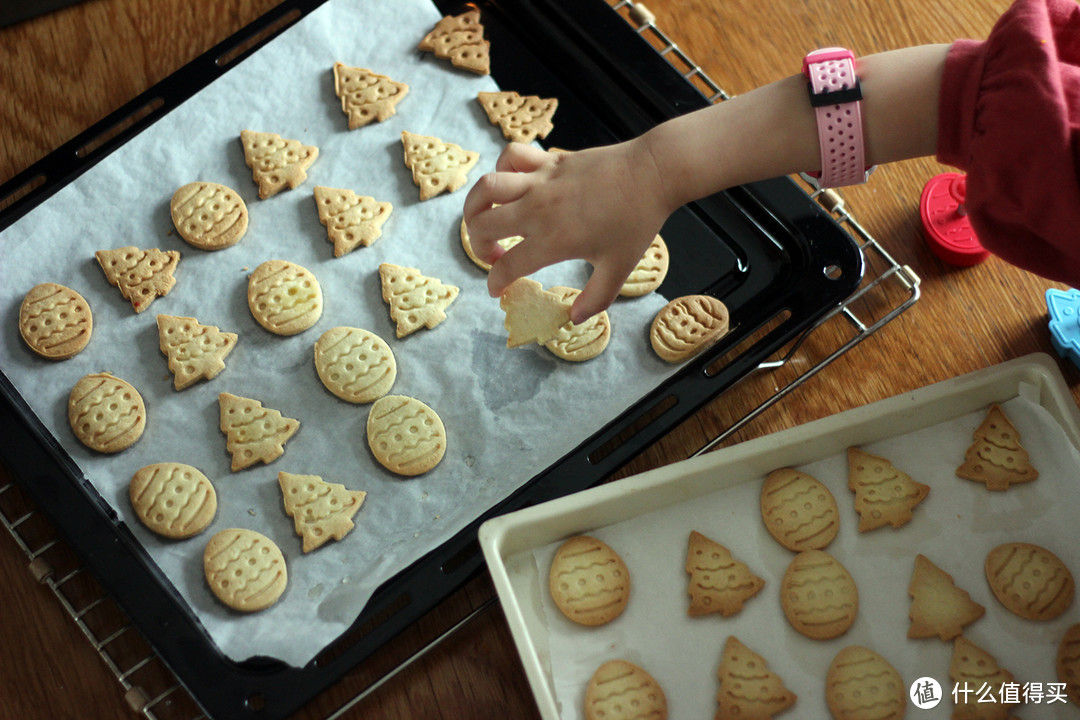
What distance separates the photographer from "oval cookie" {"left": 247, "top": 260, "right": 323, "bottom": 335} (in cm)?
83

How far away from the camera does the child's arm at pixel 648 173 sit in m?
0.66

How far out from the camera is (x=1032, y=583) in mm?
697

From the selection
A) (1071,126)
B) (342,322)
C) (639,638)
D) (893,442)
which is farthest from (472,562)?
(1071,126)

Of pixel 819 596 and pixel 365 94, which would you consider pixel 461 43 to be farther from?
pixel 819 596

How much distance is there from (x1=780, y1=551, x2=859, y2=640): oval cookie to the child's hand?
0.30m

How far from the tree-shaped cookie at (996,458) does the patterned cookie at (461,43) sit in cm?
64

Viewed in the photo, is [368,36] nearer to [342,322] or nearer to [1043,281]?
[342,322]

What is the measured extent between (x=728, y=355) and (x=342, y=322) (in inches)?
15.6

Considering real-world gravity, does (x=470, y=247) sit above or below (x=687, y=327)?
above

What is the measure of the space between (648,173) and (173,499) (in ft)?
1.72

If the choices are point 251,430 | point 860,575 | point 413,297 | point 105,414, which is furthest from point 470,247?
point 860,575

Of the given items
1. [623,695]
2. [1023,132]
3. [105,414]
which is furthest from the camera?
[105,414]

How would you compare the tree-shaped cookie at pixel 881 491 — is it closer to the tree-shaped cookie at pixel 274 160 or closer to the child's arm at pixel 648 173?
the child's arm at pixel 648 173

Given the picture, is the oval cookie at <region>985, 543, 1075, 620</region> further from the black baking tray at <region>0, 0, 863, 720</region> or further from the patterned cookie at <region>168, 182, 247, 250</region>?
the patterned cookie at <region>168, 182, 247, 250</region>
